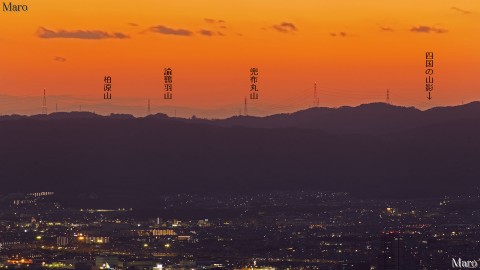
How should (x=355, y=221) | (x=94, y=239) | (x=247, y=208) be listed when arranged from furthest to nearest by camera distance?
(x=247, y=208) < (x=355, y=221) < (x=94, y=239)

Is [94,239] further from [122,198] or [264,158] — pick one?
[264,158]

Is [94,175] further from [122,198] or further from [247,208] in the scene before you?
[247,208]

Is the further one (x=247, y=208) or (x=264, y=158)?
(x=264, y=158)

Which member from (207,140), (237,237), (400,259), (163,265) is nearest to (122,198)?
(207,140)

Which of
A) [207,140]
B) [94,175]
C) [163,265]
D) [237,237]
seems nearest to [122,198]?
[94,175]

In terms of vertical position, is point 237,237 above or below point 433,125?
below

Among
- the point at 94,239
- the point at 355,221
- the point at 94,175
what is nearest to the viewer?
the point at 94,239
